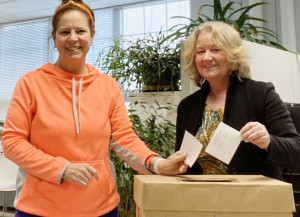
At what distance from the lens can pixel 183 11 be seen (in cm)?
461

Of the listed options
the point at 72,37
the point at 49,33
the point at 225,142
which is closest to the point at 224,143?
the point at 225,142

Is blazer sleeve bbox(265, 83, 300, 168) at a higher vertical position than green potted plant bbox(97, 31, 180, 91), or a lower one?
lower

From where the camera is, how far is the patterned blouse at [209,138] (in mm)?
1347

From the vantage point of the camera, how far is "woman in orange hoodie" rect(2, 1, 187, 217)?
1022mm

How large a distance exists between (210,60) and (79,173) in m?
0.69

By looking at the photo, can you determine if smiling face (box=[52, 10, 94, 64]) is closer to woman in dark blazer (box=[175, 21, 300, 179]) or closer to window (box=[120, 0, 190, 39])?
woman in dark blazer (box=[175, 21, 300, 179])

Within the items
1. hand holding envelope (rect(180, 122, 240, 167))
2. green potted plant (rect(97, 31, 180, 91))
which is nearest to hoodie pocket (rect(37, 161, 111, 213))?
hand holding envelope (rect(180, 122, 240, 167))

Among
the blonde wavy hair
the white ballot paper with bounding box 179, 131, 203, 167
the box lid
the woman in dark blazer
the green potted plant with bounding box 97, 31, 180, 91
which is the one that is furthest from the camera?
the green potted plant with bounding box 97, 31, 180, 91

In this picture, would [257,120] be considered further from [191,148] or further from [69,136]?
[69,136]

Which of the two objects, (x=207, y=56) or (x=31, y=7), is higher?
(x=31, y=7)

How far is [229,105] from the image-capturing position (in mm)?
1374

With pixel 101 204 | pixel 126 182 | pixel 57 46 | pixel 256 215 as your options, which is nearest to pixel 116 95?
pixel 57 46

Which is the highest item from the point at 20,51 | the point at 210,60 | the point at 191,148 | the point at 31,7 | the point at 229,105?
the point at 31,7

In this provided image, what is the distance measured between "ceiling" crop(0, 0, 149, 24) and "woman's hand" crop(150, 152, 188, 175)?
12.8 ft
